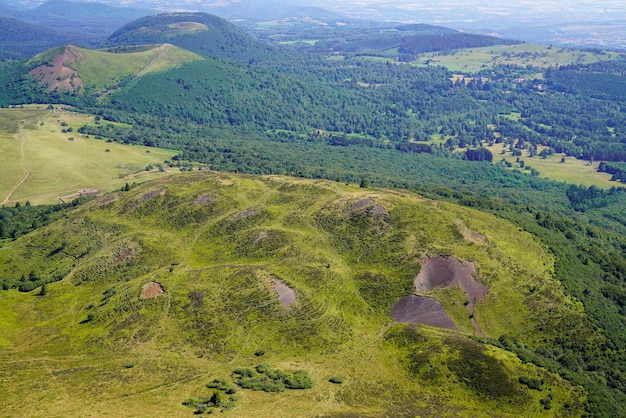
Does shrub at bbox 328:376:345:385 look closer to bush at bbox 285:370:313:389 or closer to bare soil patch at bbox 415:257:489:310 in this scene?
bush at bbox 285:370:313:389

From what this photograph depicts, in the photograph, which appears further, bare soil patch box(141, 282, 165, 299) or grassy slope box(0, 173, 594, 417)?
bare soil patch box(141, 282, 165, 299)

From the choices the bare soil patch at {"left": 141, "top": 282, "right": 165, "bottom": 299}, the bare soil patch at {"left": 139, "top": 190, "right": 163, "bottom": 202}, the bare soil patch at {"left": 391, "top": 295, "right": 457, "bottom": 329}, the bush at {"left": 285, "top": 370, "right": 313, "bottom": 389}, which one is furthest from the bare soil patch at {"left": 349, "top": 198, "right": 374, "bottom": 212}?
the bush at {"left": 285, "top": 370, "right": 313, "bottom": 389}

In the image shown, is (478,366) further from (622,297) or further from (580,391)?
(622,297)

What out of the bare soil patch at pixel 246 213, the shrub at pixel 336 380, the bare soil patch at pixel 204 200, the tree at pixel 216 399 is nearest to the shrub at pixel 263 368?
the shrub at pixel 336 380

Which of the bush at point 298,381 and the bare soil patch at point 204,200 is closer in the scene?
the bush at point 298,381

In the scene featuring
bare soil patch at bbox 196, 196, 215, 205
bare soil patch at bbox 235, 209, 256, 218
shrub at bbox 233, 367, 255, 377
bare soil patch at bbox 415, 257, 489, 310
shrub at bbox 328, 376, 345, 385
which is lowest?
shrub at bbox 233, 367, 255, 377

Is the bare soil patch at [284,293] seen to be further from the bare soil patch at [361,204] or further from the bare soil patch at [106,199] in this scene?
the bare soil patch at [106,199]
